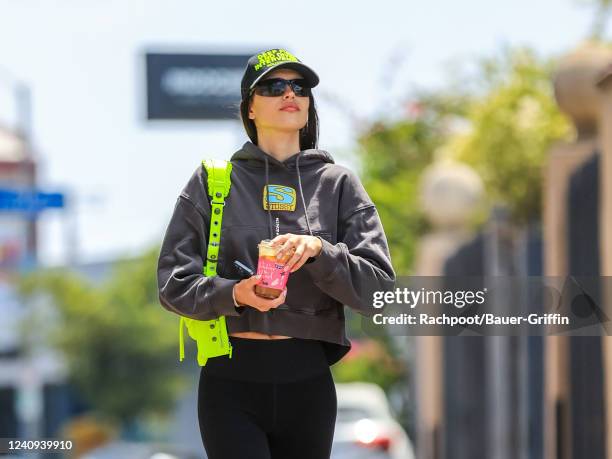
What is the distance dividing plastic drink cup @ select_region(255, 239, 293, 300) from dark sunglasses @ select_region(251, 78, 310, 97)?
1.65ft

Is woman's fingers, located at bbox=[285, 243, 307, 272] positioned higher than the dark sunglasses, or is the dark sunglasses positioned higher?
the dark sunglasses

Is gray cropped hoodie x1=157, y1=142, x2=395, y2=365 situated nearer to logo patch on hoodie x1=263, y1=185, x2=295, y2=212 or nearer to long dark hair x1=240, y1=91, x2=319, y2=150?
logo patch on hoodie x1=263, y1=185, x2=295, y2=212

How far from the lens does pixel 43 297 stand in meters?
46.8

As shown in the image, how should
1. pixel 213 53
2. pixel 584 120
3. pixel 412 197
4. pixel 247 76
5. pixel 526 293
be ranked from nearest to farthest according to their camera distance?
pixel 247 76 → pixel 526 293 → pixel 584 120 → pixel 412 197 → pixel 213 53

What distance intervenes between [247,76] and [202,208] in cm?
42

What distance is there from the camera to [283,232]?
416 centimetres

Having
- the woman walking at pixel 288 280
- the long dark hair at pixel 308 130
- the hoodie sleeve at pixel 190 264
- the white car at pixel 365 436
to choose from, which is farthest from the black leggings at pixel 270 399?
the white car at pixel 365 436

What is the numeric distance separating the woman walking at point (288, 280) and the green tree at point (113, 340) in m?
42.5

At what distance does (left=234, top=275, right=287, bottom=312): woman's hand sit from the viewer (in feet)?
13.0

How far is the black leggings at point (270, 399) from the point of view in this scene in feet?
13.4

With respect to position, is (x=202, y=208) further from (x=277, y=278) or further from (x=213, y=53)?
(x=213, y=53)

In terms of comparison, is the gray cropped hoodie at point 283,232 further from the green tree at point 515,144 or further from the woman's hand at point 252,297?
the green tree at point 515,144

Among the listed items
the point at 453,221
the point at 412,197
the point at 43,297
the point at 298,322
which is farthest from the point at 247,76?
the point at 43,297

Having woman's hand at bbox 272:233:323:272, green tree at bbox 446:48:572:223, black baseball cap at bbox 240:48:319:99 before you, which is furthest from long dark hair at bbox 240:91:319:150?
green tree at bbox 446:48:572:223
